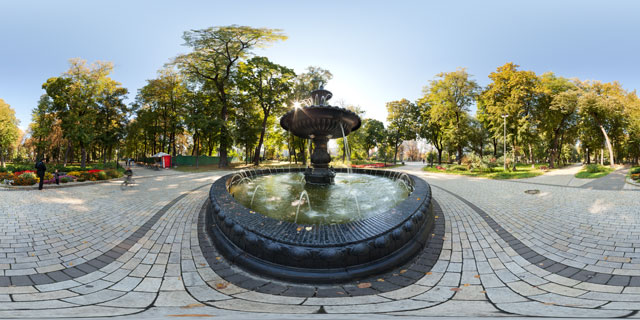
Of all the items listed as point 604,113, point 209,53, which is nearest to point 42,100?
point 209,53

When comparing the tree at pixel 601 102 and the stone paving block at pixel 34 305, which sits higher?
the tree at pixel 601 102

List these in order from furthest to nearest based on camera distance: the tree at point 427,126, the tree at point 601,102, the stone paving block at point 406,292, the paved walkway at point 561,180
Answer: the tree at point 427,126, the tree at point 601,102, the paved walkway at point 561,180, the stone paving block at point 406,292

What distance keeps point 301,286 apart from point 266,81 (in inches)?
1083

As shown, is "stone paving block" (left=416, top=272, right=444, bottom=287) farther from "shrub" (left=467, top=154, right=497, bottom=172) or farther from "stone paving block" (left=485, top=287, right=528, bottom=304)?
"shrub" (left=467, top=154, right=497, bottom=172)

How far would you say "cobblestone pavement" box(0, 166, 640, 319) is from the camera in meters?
2.41

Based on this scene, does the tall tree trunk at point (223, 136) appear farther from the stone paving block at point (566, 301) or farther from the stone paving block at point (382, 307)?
the stone paving block at point (566, 301)

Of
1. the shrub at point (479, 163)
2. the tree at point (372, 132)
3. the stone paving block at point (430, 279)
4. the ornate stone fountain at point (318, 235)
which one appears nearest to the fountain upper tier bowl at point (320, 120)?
the ornate stone fountain at point (318, 235)

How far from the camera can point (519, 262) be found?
11.8 ft

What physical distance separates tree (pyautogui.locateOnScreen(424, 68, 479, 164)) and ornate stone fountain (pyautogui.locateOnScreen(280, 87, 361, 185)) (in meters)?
23.9

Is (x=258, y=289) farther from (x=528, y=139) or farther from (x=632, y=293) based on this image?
(x=528, y=139)

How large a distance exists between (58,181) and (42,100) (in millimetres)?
31502

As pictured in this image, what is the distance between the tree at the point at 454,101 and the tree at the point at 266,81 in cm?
1940

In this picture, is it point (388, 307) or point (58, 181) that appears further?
point (58, 181)

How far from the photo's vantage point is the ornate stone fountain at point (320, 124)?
301 inches
